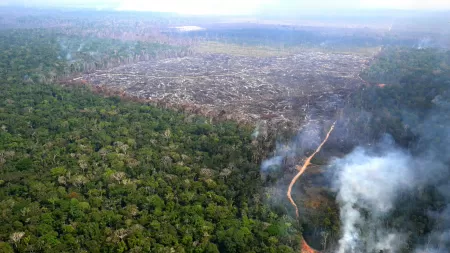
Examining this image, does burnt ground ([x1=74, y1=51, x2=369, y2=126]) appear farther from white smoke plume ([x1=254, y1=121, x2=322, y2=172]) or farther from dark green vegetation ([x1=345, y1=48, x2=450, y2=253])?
dark green vegetation ([x1=345, y1=48, x2=450, y2=253])

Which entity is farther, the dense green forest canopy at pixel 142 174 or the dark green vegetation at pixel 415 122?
the dark green vegetation at pixel 415 122

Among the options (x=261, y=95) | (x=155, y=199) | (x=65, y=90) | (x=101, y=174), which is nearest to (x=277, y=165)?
(x=155, y=199)

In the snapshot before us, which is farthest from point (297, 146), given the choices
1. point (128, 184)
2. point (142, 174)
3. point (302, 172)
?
point (128, 184)

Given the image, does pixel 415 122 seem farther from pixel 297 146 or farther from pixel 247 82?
pixel 247 82

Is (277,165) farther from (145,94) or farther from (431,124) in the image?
(145,94)

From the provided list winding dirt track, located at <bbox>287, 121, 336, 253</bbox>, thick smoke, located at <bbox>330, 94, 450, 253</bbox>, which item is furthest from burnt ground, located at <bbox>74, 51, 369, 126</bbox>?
thick smoke, located at <bbox>330, 94, 450, 253</bbox>

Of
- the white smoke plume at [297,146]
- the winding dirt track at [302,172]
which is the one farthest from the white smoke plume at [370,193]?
the white smoke plume at [297,146]

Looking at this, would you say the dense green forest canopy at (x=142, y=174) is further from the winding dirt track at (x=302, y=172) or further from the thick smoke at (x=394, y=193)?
the winding dirt track at (x=302, y=172)
